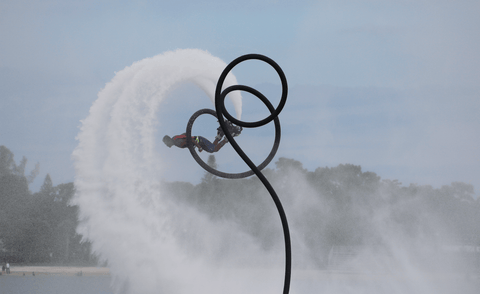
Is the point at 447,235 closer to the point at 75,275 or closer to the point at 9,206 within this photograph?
the point at 75,275

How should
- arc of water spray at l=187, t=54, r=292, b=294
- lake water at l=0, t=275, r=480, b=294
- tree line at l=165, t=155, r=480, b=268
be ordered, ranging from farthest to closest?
tree line at l=165, t=155, r=480, b=268, lake water at l=0, t=275, r=480, b=294, arc of water spray at l=187, t=54, r=292, b=294

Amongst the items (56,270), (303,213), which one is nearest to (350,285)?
(303,213)

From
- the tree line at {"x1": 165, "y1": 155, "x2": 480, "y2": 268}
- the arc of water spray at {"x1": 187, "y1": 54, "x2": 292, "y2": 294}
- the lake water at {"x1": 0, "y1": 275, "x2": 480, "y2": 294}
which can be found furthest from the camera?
the tree line at {"x1": 165, "y1": 155, "x2": 480, "y2": 268}

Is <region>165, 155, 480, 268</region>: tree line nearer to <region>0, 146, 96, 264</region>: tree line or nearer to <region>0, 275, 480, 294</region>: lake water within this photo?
<region>0, 275, 480, 294</region>: lake water

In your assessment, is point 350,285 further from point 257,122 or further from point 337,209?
point 257,122

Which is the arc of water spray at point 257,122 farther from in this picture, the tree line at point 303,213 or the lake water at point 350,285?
the tree line at point 303,213

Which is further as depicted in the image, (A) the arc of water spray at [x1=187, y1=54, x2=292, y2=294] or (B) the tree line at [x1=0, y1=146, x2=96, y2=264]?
(B) the tree line at [x1=0, y1=146, x2=96, y2=264]

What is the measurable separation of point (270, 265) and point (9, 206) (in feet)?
136

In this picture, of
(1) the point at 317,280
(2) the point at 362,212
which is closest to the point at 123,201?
(1) the point at 317,280

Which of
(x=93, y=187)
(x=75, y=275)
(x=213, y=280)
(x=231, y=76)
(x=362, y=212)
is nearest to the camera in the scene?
(x=231, y=76)

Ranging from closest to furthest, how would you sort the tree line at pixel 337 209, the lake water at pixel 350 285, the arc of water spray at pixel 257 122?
the arc of water spray at pixel 257 122 < the lake water at pixel 350 285 < the tree line at pixel 337 209

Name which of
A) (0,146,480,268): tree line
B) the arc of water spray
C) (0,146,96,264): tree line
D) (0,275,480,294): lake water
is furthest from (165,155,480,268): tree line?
the arc of water spray

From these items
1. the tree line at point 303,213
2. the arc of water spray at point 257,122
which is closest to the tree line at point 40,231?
the tree line at point 303,213

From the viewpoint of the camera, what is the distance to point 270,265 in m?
53.6
